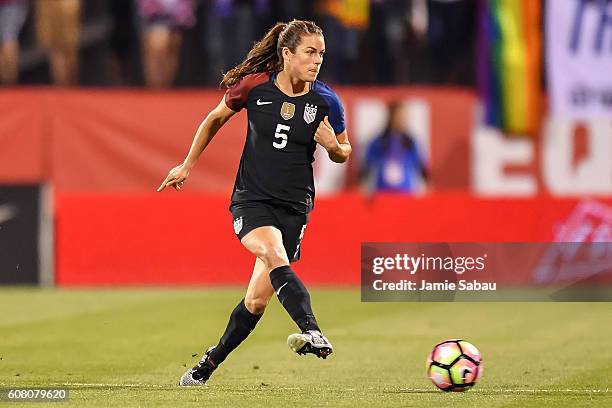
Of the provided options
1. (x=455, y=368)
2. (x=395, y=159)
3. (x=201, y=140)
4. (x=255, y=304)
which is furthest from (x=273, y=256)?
(x=395, y=159)

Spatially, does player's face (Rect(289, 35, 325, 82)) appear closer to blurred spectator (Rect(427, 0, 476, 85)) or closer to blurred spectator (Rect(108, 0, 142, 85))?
blurred spectator (Rect(427, 0, 476, 85))

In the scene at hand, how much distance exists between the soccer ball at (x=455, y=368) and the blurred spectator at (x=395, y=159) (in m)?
11.0

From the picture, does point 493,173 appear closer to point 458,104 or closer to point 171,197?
point 458,104

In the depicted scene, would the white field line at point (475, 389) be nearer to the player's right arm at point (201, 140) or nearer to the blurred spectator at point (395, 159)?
the player's right arm at point (201, 140)

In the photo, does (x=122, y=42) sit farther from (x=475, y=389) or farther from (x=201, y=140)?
(x=475, y=389)

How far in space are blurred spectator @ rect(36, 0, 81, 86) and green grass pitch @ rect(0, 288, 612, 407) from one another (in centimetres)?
335

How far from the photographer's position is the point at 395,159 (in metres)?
20.0

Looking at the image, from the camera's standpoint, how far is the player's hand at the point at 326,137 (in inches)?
347

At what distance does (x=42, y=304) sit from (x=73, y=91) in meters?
4.36

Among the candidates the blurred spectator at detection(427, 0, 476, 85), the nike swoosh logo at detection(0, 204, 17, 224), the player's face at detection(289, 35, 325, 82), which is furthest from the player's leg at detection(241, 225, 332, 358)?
the blurred spectator at detection(427, 0, 476, 85)

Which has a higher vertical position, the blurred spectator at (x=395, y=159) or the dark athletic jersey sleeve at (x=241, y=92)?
the dark athletic jersey sleeve at (x=241, y=92)

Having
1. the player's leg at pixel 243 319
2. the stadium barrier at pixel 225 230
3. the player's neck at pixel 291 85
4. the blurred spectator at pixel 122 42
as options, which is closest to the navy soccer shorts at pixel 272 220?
the player's leg at pixel 243 319

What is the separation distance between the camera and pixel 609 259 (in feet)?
60.5

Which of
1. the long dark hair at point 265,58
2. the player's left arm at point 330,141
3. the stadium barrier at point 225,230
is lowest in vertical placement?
the stadium barrier at point 225,230
